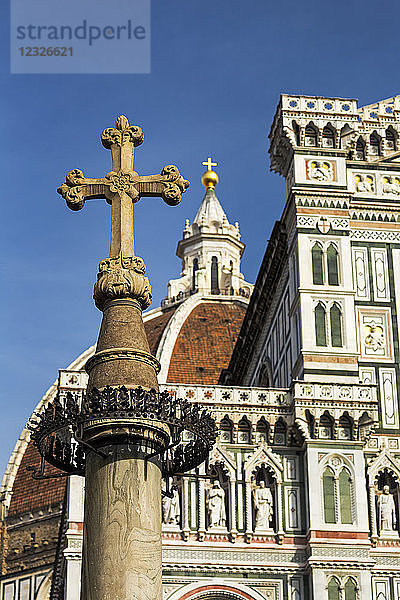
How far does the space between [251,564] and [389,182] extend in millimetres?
8868

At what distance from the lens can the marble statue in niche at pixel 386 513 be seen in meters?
22.4

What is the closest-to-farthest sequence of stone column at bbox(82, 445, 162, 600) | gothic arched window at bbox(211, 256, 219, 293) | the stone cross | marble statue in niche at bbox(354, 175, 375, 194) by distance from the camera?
stone column at bbox(82, 445, 162, 600) < the stone cross < marble statue in niche at bbox(354, 175, 375, 194) < gothic arched window at bbox(211, 256, 219, 293)

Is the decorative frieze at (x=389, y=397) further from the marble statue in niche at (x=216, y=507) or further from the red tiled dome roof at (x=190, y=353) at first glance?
the red tiled dome roof at (x=190, y=353)

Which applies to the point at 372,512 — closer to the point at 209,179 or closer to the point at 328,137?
the point at 328,137

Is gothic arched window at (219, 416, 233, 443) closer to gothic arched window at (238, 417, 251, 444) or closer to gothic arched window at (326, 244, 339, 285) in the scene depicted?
gothic arched window at (238, 417, 251, 444)

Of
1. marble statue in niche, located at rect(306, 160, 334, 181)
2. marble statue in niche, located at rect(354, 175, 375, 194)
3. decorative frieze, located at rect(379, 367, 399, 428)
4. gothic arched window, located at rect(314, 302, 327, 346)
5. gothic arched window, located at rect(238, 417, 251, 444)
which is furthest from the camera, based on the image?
marble statue in niche, located at rect(354, 175, 375, 194)

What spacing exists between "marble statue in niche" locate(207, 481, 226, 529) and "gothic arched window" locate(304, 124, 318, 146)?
7.72 meters

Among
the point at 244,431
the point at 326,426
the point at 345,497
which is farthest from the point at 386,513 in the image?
the point at 244,431

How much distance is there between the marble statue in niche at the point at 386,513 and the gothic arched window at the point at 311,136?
745 cm

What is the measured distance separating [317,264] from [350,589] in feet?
21.4

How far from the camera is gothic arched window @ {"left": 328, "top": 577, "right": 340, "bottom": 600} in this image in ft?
70.1

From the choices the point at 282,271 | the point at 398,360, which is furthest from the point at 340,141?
the point at 398,360

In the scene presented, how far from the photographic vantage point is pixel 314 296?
2402cm

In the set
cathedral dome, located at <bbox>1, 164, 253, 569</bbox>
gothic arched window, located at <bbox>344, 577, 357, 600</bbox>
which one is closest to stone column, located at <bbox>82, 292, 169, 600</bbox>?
gothic arched window, located at <bbox>344, 577, 357, 600</bbox>
